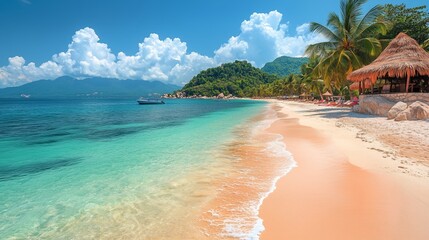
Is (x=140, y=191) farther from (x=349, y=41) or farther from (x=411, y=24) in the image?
(x=411, y=24)

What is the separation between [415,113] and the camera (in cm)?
1141

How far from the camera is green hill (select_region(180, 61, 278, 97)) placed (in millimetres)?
127675

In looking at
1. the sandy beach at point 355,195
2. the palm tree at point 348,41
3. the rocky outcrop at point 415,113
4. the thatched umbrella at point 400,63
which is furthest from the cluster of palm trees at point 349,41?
the sandy beach at point 355,195

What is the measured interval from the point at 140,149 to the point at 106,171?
302cm

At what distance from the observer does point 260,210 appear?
13.7 feet

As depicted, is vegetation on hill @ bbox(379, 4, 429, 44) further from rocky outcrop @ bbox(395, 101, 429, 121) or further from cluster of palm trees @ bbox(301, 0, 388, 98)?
rocky outcrop @ bbox(395, 101, 429, 121)

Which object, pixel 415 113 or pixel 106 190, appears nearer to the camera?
pixel 106 190

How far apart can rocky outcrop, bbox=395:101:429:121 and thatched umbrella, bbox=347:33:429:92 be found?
3414 millimetres

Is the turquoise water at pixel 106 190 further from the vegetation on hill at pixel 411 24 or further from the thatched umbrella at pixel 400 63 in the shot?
the vegetation on hill at pixel 411 24

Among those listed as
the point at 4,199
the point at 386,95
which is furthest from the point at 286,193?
the point at 386,95

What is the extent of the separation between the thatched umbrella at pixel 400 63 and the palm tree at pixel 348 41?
9.46 feet

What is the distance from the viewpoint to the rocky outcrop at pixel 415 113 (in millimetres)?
11148

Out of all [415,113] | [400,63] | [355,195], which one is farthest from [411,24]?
[355,195]

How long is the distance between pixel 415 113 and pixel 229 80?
12901 cm
